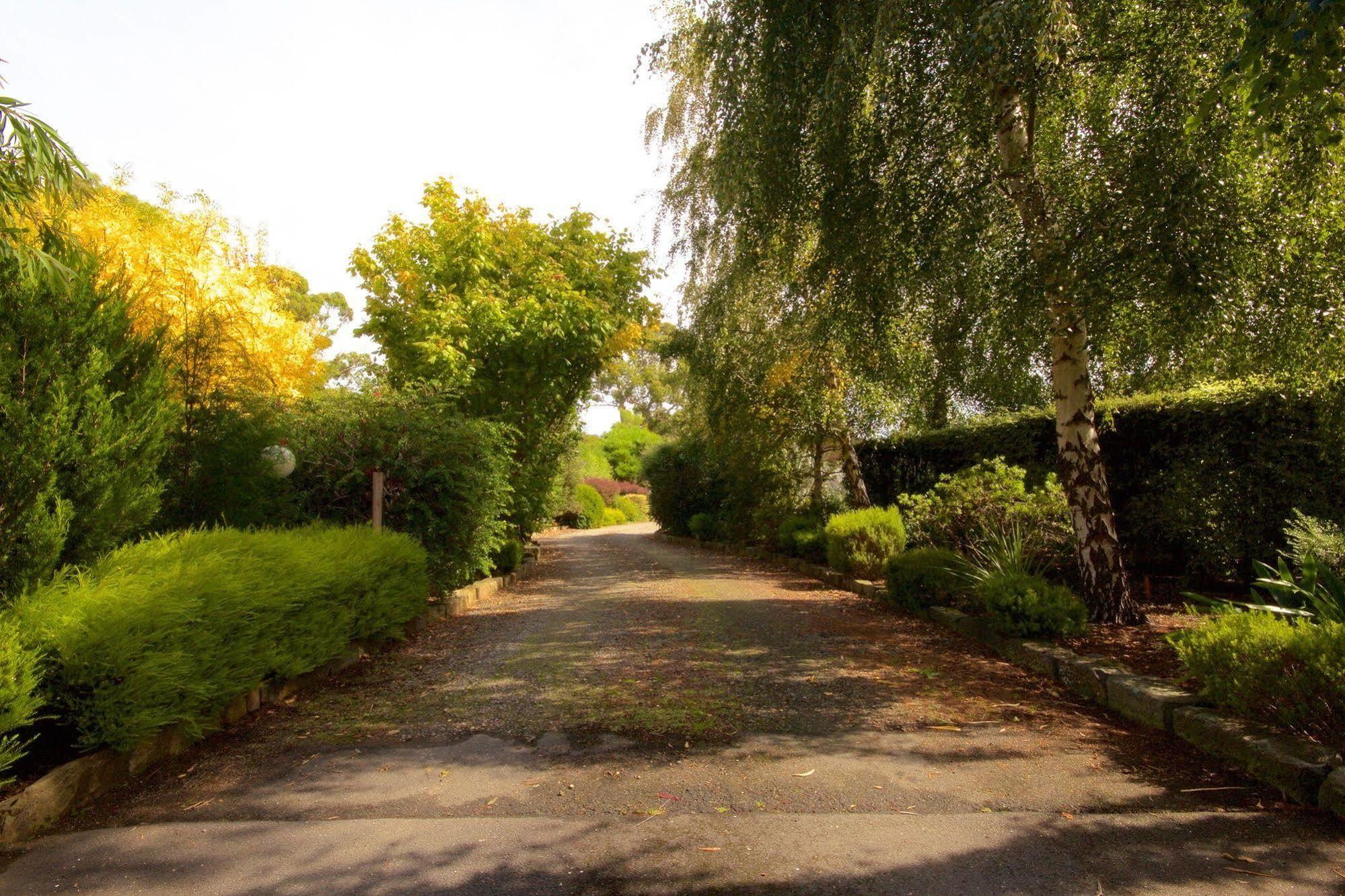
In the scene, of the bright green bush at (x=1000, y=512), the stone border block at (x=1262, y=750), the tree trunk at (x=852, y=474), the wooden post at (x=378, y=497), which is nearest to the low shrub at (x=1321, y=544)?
the bright green bush at (x=1000, y=512)

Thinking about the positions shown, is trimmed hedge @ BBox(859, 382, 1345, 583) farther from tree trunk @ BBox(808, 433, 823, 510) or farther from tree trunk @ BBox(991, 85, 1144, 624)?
tree trunk @ BBox(808, 433, 823, 510)

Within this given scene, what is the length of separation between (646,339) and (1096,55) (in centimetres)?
1165

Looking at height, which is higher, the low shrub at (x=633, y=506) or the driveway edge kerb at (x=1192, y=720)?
the low shrub at (x=633, y=506)

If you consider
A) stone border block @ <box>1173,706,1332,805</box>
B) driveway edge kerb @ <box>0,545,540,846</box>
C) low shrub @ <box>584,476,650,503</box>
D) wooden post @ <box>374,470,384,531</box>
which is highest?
low shrub @ <box>584,476,650,503</box>

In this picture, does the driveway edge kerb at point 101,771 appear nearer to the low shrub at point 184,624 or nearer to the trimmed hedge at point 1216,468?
the low shrub at point 184,624

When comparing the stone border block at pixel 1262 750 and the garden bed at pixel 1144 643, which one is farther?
the garden bed at pixel 1144 643

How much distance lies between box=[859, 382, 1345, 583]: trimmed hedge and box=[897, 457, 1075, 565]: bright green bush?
1.35m

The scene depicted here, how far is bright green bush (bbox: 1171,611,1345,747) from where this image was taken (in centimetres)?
377

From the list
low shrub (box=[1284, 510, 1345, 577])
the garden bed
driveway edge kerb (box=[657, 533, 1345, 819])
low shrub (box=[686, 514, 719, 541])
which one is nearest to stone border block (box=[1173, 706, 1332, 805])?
driveway edge kerb (box=[657, 533, 1345, 819])

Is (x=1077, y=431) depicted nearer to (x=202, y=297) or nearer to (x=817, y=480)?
(x=817, y=480)

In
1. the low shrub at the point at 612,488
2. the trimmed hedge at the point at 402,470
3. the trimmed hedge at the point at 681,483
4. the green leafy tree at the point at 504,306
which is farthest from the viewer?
the low shrub at the point at 612,488

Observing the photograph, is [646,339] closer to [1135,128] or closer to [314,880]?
[1135,128]

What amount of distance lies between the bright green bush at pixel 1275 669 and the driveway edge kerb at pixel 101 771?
564 cm

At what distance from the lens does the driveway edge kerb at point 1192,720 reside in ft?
11.6
